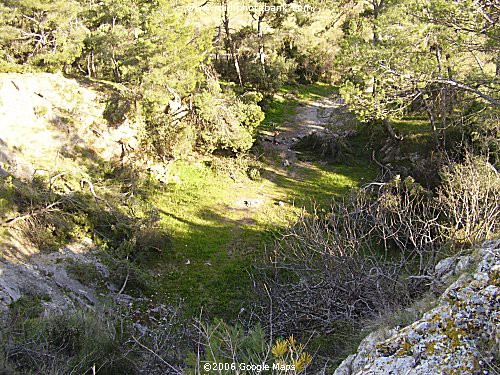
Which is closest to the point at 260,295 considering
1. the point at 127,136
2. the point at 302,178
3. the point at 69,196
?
the point at 69,196

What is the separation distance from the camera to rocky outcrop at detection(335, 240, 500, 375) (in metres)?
2.27

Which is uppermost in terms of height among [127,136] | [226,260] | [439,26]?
[439,26]

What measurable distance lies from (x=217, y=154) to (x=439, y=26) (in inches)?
383

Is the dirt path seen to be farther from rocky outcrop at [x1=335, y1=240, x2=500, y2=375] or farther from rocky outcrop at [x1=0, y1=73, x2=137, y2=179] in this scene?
rocky outcrop at [x1=335, y1=240, x2=500, y2=375]

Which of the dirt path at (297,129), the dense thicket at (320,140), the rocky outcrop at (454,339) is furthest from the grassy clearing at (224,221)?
the rocky outcrop at (454,339)

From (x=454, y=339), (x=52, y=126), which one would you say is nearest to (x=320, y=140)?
(x=52, y=126)

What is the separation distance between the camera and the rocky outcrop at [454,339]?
227cm

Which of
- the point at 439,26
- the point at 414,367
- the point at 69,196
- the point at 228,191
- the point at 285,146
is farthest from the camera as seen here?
the point at 285,146

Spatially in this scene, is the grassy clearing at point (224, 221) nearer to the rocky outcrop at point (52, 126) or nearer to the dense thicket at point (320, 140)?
the dense thicket at point (320, 140)

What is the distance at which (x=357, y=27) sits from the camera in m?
17.0

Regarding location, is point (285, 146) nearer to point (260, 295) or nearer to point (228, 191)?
point (228, 191)

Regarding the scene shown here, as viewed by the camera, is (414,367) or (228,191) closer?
(414,367)

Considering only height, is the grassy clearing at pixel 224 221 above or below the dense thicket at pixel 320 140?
below

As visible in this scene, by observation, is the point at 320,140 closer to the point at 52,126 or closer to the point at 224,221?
the point at 224,221
